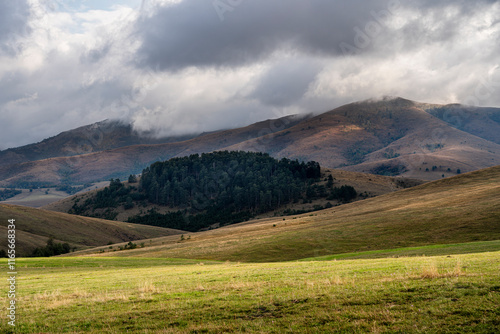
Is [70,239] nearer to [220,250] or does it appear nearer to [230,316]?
[220,250]

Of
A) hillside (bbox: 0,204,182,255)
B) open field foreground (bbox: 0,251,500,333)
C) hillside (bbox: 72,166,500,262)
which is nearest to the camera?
open field foreground (bbox: 0,251,500,333)

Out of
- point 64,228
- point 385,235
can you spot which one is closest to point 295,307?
point 385,235

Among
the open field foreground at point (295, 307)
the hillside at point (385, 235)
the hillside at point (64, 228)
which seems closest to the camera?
the open field foreground at point (295, 307)

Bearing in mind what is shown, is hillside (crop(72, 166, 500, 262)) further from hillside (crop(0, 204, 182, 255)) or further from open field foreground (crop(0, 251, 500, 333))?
hillside (crop(0, 204, 182, 255))

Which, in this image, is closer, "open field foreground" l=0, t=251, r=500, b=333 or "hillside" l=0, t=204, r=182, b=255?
"open field foreground" l=0, t=251, r=500, b=333

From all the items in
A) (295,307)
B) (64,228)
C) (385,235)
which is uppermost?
(295,307)

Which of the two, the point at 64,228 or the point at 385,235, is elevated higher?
the point at 64,228

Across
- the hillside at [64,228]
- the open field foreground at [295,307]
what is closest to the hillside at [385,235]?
the open field foreground at [295,307]

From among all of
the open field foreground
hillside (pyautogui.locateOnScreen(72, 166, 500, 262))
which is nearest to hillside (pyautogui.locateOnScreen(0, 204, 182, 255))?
hillside (pyautogui.locateOnScreen(72, 166, 500, 262))

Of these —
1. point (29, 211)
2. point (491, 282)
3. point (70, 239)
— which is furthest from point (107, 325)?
point (29, 211)

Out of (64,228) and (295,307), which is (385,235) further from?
(64,228)

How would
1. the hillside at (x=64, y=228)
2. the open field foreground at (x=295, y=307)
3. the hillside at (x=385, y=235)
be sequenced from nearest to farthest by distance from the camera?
1. the open field foreground at (x=295, y=307)
2. the hillside at (x=385, y=235)
3. the hillside at (x=64, y=228)

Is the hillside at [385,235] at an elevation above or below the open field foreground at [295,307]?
below

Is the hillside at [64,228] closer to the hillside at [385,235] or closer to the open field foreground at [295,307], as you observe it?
the hillside at [385,235]
